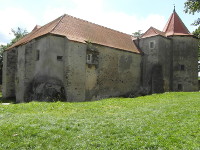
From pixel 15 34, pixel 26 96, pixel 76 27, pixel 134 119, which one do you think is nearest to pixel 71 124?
pixel 134 119

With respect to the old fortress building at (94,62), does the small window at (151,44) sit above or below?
above

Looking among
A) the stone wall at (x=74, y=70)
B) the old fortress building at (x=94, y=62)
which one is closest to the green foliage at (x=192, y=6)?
the old fortress building at (x=94, y=62)

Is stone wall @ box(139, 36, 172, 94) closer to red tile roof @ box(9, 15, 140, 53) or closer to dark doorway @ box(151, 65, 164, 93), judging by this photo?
dark doorway @ box(151, 65, 164, 93)

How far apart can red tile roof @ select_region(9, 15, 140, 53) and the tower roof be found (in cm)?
467

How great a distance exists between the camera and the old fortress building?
14789 mm

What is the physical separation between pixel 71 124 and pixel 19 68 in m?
13.0

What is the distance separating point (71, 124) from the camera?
22.1 ft

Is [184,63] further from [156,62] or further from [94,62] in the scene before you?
[94,62]

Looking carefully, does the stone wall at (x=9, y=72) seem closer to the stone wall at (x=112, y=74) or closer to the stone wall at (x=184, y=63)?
the stone wall at (x=112, y=74)

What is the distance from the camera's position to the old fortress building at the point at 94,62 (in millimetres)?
14789

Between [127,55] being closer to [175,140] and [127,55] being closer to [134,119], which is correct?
[134,119]

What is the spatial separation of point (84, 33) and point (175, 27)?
12.1 m

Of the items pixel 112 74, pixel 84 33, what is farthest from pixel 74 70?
pixel 112 74

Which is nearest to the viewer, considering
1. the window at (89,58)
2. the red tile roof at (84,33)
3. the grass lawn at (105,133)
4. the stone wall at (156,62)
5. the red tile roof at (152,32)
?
the grass lawn at (105,133)
